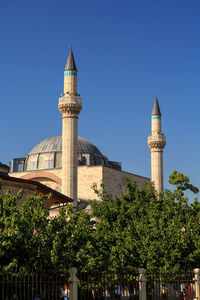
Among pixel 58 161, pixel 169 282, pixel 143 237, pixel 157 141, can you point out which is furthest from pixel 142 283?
pixel 58 161

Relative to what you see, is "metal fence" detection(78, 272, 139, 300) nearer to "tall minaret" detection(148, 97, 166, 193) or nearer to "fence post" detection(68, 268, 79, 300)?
"fence post" detection(68, 268, 79, 300)

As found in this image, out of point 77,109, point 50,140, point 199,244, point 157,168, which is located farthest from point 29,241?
point 50,140

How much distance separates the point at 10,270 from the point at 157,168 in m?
31.5

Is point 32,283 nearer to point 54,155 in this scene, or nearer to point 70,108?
point 70,108

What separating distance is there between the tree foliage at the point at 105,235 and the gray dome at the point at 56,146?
23849 millimetres

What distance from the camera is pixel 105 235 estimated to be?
18.1 m

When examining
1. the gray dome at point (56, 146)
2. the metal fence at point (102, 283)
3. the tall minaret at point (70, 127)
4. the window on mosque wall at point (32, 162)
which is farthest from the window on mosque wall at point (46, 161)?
the metal fence at point (102, 283)

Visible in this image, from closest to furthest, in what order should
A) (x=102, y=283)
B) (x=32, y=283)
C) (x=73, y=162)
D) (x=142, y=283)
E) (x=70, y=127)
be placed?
(x=32, y=283) → (x=102, y=283) → (x=142, y=283) → (x=73, y=162) → (x=70, y=127)

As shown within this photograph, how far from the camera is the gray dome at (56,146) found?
4675 centimetres

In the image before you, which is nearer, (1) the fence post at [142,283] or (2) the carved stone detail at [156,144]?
(1) the fence post at [142,283]

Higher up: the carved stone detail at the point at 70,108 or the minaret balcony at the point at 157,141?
the carved stone detail at the point at 70,108

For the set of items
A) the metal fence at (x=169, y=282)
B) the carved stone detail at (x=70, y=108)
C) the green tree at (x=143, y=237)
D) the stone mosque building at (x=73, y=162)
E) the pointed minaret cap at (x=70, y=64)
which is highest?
the pointed minaret cap at (x=70, y=64)

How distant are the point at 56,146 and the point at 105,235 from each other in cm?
2916

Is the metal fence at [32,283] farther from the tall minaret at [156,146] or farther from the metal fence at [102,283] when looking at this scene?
the tall minaret at [156,146]
